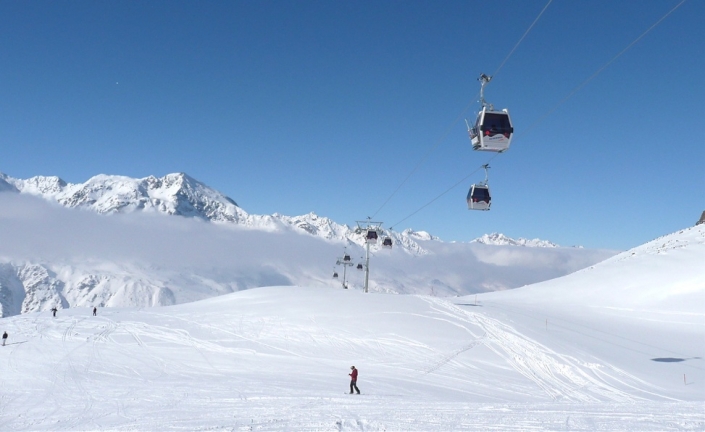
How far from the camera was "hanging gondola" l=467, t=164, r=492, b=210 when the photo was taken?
25.5 metres

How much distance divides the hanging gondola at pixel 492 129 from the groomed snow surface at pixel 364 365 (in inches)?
402

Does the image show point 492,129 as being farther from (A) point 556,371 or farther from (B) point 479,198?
Answer: (A) point 556,371

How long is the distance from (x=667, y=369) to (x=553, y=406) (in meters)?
13.4

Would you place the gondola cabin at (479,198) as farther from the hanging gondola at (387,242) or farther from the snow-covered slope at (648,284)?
the snow-covered slope at (648,284)

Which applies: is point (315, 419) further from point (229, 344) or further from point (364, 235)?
point (364, 235)

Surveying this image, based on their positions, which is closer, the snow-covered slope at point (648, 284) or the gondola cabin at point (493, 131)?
the gondola cabin at point (493, 131)

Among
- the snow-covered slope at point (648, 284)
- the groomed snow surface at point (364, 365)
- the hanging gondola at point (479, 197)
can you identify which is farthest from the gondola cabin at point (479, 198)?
the snow-covered slope at point (648, 284)

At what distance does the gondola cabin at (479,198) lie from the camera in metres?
25.5

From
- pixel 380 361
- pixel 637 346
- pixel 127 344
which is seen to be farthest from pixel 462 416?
pixel 127 344

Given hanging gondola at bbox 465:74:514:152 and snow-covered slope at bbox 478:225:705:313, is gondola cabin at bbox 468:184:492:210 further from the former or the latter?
snow-covered slope at bbox 478:225:705:313

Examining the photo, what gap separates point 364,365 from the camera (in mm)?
24297

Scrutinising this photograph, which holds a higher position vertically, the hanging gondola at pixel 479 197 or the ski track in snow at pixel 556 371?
the hanging gondola at pixel 479 197

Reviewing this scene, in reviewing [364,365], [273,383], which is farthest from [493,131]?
[273,383]

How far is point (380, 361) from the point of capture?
25.1 meters
